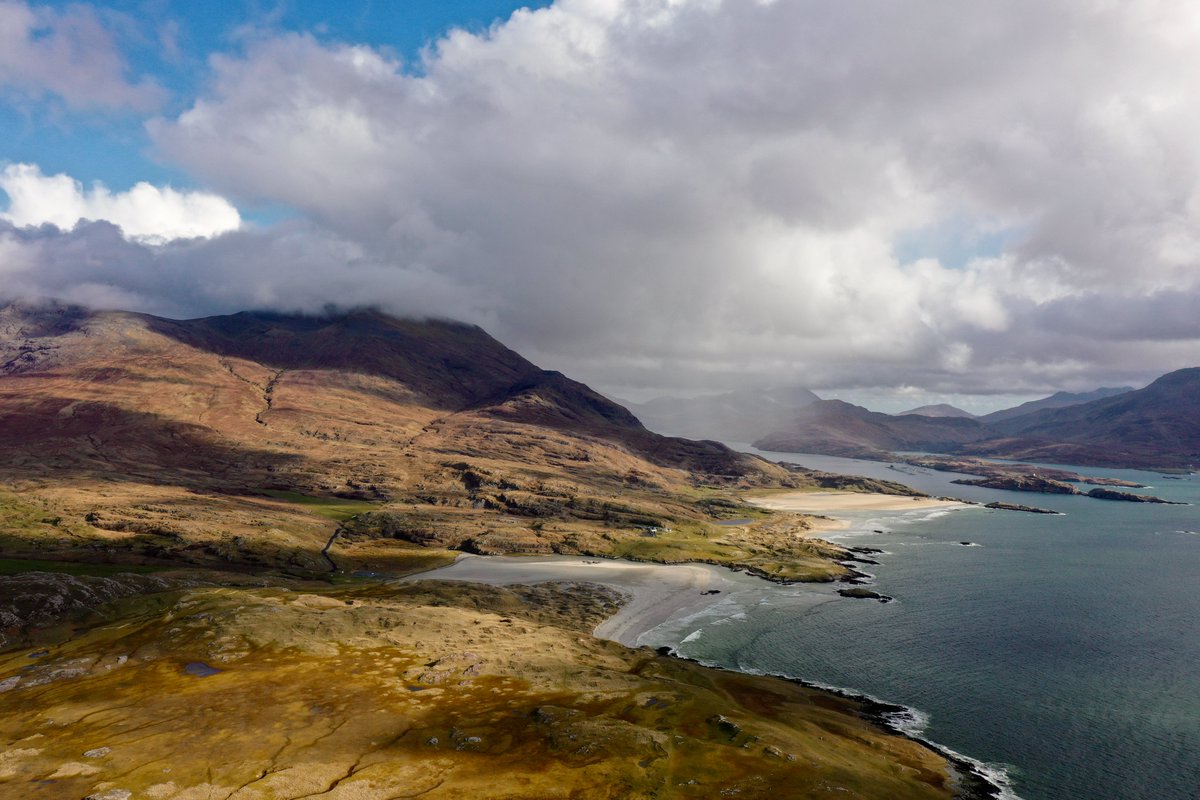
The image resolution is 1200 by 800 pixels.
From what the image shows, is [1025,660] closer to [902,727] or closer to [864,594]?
[902,727]

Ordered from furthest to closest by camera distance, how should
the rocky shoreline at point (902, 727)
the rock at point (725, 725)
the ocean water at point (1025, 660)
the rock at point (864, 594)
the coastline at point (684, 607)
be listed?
the rock at point (864, 594)
the ocean water at point (1025, 660)
the rock at point (725, 725)
the coastline at point (684, 607)
the rocky shoreline at point (902, 727)

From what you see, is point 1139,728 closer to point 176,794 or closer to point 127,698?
point 176,794

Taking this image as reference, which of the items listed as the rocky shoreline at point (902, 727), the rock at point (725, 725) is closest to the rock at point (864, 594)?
the rocky shoreline at point (902, 727)

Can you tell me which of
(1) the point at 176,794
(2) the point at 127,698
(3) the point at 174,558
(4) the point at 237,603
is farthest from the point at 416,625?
(3) the point at 174,558

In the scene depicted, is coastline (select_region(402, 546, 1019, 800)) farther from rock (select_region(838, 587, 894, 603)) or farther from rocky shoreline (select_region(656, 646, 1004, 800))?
rock (select_region(838, 587, 894, 603))

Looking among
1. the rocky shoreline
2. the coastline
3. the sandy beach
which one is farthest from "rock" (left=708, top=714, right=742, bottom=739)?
the sandy beach

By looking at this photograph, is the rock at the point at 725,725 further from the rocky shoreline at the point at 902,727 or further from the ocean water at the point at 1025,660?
the ocean water at the point at 1025,660
